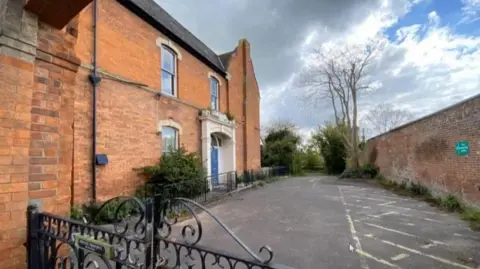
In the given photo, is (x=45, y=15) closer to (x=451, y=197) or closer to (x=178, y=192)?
(x=178, y=192)

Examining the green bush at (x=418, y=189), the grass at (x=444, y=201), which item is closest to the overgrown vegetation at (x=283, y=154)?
the grass at (x=444, y=201)

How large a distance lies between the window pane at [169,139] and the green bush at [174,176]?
24.3 inches

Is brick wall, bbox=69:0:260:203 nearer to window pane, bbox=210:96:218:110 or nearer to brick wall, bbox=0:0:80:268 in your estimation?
window pane, bbox=210:96:218:110

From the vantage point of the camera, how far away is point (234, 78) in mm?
17828

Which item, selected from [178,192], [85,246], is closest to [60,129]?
[85,246]

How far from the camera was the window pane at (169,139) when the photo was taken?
35.3 feet

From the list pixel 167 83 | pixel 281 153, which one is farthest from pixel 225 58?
pixel 281 153

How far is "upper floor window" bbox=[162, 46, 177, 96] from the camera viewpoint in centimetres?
1112

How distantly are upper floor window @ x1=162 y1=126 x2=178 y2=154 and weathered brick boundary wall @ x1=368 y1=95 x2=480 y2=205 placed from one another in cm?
972

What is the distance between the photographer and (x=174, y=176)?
935 cm

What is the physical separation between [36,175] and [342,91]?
2540 cm

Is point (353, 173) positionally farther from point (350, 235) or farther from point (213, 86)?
point (350, 235)

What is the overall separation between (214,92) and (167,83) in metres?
4.47

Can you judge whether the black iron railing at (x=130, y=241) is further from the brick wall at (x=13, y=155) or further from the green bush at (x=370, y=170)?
the green bush at (x=370, y=170)
